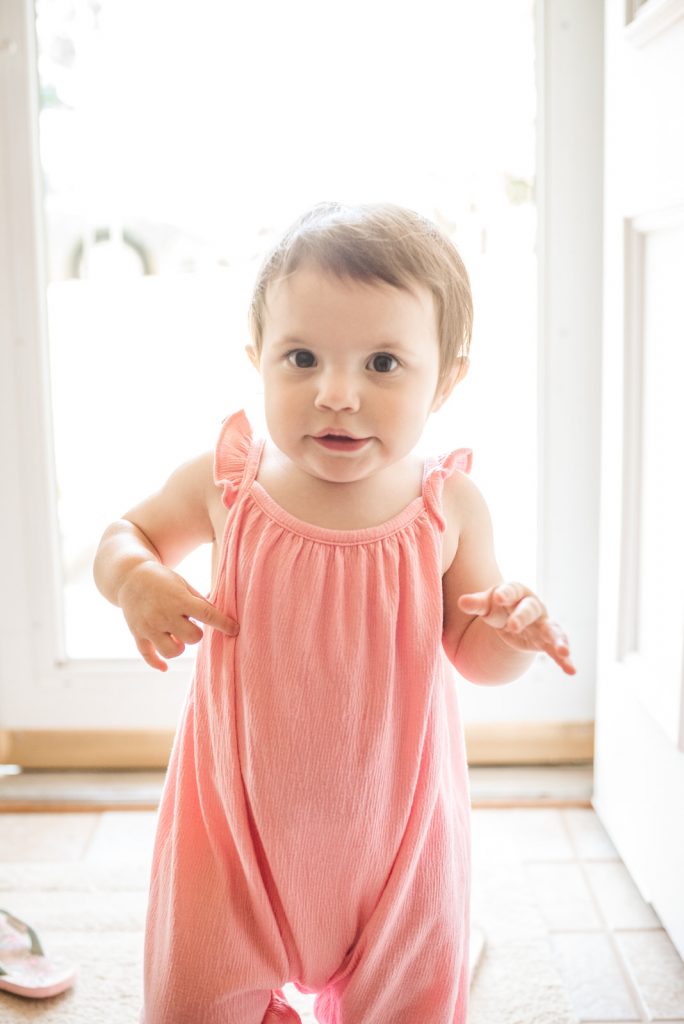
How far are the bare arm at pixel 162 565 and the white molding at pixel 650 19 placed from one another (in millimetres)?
640

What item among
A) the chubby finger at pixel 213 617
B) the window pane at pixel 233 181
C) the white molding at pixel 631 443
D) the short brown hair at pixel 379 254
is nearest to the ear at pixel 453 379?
the short brown hair at pixel 379 254

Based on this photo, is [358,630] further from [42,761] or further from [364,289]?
[42,761]

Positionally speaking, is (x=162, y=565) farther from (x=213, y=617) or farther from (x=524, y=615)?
(x=524, y=615)

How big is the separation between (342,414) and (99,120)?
2.63 feet

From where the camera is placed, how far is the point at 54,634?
153cm

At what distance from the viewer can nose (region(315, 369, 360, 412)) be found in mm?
791

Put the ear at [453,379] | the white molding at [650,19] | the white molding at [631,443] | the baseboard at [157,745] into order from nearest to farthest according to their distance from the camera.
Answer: the ear at [453,379] → the white molding at [650,19] → the white molding at [631,443] → the baseboard at [157,745]

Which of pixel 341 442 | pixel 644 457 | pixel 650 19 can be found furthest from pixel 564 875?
pixel 650 19

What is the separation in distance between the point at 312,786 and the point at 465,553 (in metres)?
0.25

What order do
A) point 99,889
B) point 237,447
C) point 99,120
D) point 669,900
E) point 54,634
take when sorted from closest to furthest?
1. point 237,447
2. point 669,900
3. point 99,889
4. point 99,120
5. point 54,634

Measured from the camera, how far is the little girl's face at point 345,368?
0.80 metres

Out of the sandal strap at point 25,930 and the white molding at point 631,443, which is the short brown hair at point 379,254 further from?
the sandal strap at point 25,930

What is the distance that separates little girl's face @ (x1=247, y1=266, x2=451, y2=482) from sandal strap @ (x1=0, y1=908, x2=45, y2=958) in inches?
25.7

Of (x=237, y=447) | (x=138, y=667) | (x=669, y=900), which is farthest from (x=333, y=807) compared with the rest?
(x=138, y=667)
